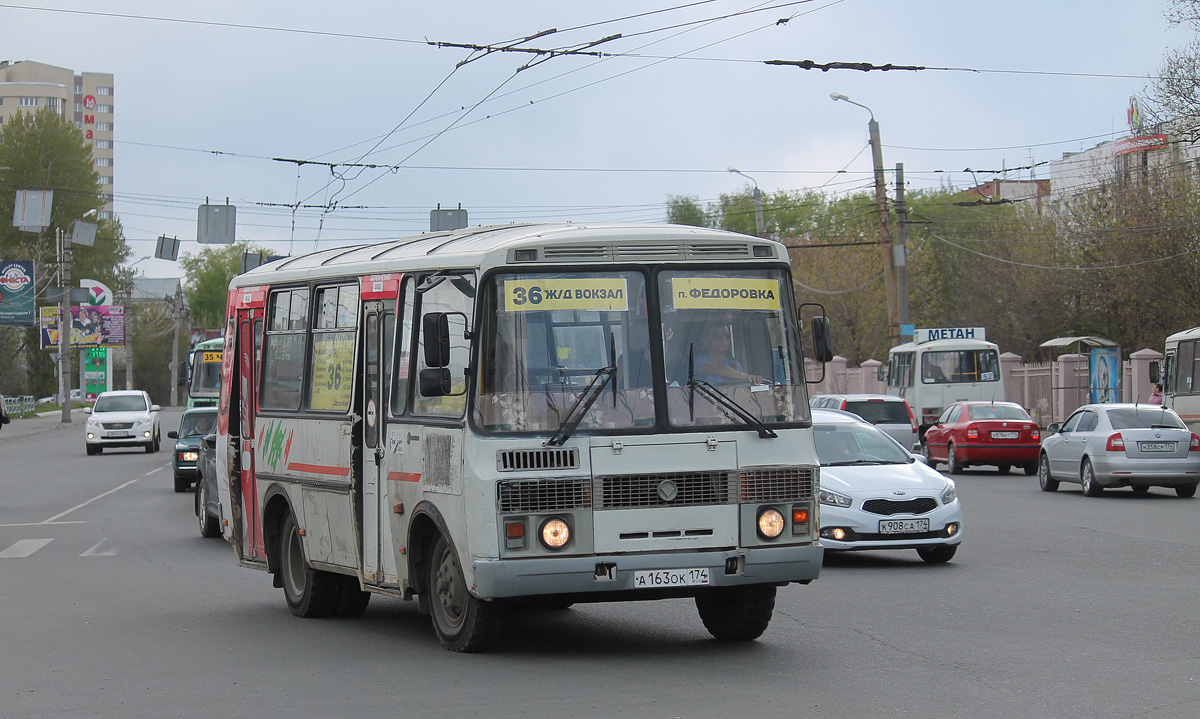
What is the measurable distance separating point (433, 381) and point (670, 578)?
5.94ft

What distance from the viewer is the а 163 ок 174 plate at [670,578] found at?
339 inches

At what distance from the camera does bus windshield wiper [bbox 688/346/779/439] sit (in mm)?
8828

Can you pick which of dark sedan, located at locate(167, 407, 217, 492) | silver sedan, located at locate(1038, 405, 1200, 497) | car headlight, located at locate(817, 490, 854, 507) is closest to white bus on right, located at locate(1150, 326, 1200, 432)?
silver sedan, located at locate(1038, 405, 1200, 497)

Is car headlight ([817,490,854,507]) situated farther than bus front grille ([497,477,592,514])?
Yes

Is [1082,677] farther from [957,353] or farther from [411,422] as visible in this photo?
[957,353]

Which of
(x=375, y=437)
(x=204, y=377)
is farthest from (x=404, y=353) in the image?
(x=204, y=377)

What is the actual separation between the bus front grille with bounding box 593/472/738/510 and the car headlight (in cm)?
581

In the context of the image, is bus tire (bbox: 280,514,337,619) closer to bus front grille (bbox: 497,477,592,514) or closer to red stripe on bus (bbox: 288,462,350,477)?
red stripe on bus (bbox: 288,462,350,477)

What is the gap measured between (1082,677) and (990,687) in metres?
0.66

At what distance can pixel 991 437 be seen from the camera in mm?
29812

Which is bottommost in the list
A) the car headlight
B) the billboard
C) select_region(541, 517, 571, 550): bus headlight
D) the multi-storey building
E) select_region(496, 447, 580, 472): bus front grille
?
the car headlight

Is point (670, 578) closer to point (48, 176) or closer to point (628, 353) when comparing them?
point (628, 353)

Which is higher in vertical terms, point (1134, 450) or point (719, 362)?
point (719, 362)

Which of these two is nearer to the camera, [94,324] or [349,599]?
[349,599]
